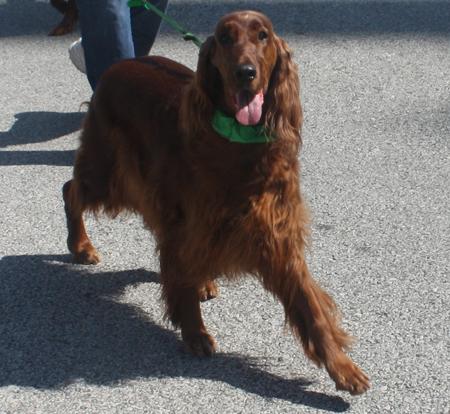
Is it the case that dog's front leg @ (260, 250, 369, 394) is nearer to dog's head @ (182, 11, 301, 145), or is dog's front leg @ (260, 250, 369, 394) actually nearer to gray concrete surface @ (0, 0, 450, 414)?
gray concrete surface @ (0, 0, 450, 414)

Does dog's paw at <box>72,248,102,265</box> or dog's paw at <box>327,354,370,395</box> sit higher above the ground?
dog's paw at <box>327,354,370,395</box>

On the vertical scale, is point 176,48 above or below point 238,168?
below

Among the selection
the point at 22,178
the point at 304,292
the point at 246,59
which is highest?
the point at 246,59

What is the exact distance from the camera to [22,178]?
4059 millimetres

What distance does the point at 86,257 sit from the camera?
3260mm

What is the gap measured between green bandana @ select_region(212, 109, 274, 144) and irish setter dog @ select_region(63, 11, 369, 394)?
11 mm

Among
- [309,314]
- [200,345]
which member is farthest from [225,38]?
[200,345]

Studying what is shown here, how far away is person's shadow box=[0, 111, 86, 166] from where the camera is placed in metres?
4.28

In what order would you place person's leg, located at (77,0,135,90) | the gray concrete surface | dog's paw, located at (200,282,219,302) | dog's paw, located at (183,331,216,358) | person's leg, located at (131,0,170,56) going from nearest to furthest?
1. the gray concrete surface
2. dog's paw, located at (183,331,216,358)
3. dog's paw, located at (200,282,219,302)
4. person's leg, located at (77,0,135,90)
5. person's leg, located at (131,0,170,56)

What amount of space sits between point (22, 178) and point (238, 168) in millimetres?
2114

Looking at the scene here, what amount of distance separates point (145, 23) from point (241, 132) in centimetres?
222

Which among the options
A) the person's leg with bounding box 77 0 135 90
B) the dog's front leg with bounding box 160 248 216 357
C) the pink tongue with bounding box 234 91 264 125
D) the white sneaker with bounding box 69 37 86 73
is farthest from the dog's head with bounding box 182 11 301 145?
the white sneaker with bounding box 69 37 86 73

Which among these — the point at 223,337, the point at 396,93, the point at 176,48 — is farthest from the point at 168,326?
the point at 176,48

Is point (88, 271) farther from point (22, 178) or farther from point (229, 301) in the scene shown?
point (22, 178)
